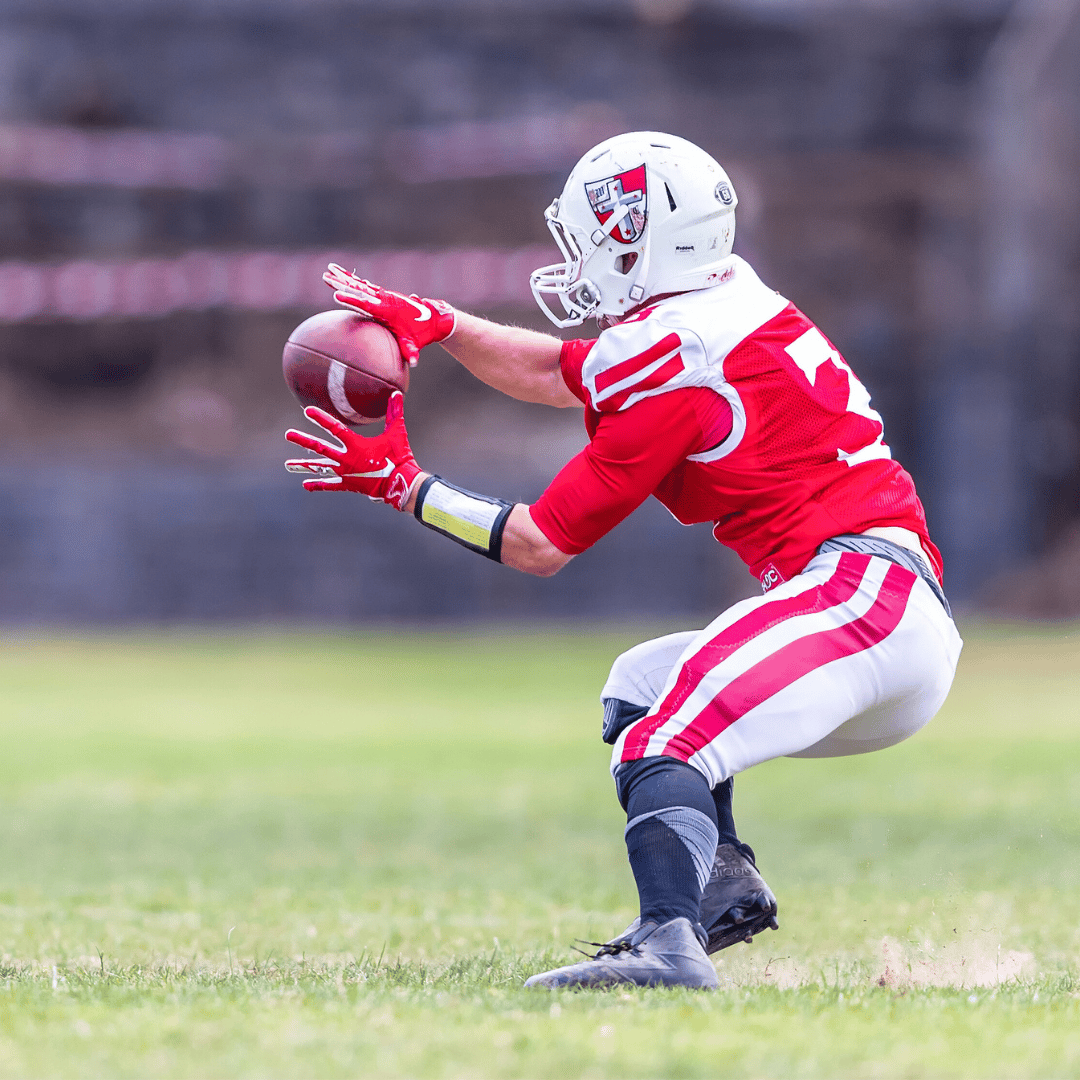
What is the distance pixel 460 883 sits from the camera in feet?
23.5

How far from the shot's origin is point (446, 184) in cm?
2361

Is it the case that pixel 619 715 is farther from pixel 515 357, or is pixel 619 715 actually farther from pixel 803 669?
pixel 515 357

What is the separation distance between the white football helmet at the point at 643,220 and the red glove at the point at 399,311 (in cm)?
49

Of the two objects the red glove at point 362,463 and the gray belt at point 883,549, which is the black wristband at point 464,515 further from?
the gray belt at point 883,549

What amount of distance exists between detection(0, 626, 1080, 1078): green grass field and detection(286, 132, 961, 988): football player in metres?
0.42

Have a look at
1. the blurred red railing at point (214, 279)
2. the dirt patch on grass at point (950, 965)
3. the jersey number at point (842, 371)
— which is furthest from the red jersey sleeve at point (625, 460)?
the blurred red railing at point (214, 279)

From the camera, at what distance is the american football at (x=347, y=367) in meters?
4.95

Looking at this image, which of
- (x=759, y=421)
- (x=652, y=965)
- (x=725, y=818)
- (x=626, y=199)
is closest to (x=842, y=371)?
(x=759, y=421)

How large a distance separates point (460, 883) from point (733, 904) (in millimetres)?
2734

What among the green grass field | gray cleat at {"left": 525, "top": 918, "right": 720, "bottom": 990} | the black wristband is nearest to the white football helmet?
the black wristband

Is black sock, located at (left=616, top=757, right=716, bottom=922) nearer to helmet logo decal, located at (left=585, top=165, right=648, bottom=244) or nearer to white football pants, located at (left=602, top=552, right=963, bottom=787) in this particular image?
white football pants, located at (left=602, top=552, right=963, bottom=787)

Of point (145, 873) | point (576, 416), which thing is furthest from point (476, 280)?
point (145, 873)

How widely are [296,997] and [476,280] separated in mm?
18633

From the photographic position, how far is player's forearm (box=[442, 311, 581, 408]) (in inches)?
205
